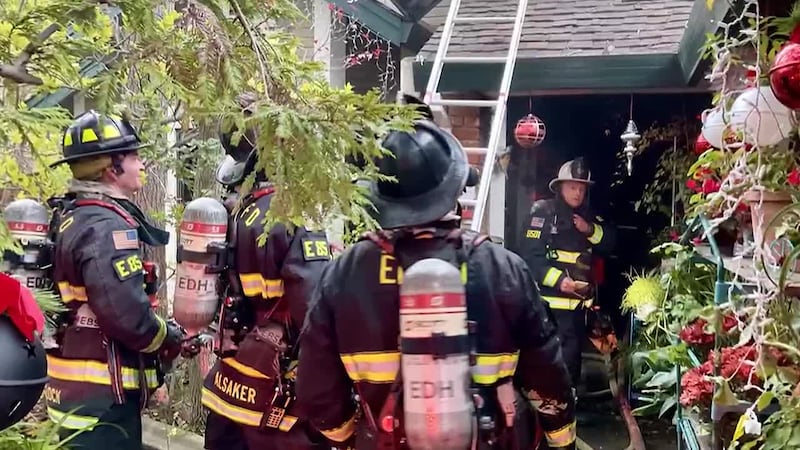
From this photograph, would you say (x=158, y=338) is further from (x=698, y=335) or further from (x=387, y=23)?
(x=387, y=23)

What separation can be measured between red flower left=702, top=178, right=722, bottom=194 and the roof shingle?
2473 millimetres

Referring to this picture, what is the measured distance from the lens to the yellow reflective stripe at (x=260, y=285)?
3.59 metres

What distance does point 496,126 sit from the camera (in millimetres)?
5215

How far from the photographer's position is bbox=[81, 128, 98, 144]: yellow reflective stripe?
11.8ft

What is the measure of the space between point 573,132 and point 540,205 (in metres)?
1.77

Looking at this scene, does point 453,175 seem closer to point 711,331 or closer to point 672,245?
point 711,331

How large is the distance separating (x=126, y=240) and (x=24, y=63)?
1.39 meters

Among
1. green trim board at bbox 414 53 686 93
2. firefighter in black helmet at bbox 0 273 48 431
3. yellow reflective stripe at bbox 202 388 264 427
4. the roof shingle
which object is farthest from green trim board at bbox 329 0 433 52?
Answer: firefighter in black helmet at bbox 0 273 48 431

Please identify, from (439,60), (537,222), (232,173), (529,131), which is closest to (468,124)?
(529,131)

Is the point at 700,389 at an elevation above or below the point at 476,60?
below

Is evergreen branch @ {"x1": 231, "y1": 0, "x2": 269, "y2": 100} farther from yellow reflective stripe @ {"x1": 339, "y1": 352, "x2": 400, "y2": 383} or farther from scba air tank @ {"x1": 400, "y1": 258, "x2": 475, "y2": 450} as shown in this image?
yellow reflective stripe @ {"x1": 339, "y1": 352, "x2": 400, "y2": 383}

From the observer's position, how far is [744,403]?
274 cm

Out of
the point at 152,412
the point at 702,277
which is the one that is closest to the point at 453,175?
the point at 702,277

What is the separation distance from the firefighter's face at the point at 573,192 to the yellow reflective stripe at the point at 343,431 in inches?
136
